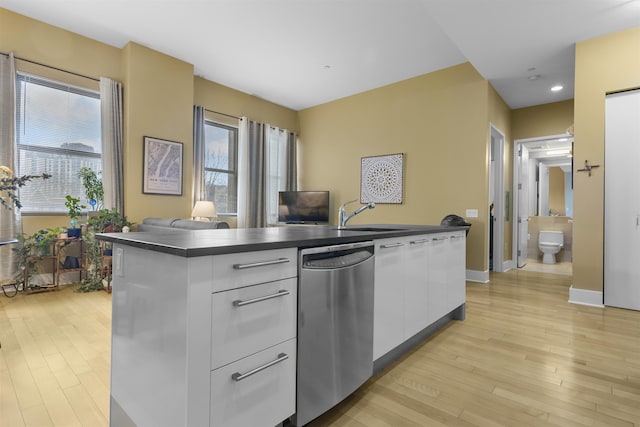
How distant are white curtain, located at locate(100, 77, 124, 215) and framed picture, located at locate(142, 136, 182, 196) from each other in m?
0.31

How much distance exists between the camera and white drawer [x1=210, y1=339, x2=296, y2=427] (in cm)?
102

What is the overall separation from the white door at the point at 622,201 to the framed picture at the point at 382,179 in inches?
102

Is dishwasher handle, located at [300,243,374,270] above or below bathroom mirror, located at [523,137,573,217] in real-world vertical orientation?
below

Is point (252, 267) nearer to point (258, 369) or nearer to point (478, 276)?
point (258, 369)

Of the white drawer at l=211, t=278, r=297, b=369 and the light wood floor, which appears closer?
the white drawer at l=211, t=278, r=297, b=369

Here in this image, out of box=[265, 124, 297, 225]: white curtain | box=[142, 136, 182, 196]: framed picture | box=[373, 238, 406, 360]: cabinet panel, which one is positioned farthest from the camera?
box=[265, 124, 297, 225]: white curtain

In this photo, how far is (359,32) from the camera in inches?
154

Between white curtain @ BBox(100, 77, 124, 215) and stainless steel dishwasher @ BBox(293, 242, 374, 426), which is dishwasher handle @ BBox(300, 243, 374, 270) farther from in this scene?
white curtain @ BBox(100, 77, 124, 215)

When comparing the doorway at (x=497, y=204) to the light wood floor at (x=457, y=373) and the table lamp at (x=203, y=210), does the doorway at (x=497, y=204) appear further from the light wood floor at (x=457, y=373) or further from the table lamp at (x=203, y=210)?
the table lamp at (x=203, y=210)

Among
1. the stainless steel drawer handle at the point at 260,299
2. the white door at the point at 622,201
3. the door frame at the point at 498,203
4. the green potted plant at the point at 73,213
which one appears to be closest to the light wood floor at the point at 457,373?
the white door at the point at 622,201

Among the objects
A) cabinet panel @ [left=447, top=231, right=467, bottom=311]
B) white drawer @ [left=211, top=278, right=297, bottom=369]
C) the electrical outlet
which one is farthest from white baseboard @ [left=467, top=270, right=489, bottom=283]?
white drawer @ [left=211, top=278, right=297, bottom=369]

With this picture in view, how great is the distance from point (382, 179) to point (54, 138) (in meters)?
4.77

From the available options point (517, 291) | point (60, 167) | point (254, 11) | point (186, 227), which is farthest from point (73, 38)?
point (517, 291)

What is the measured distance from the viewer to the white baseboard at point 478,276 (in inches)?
178
